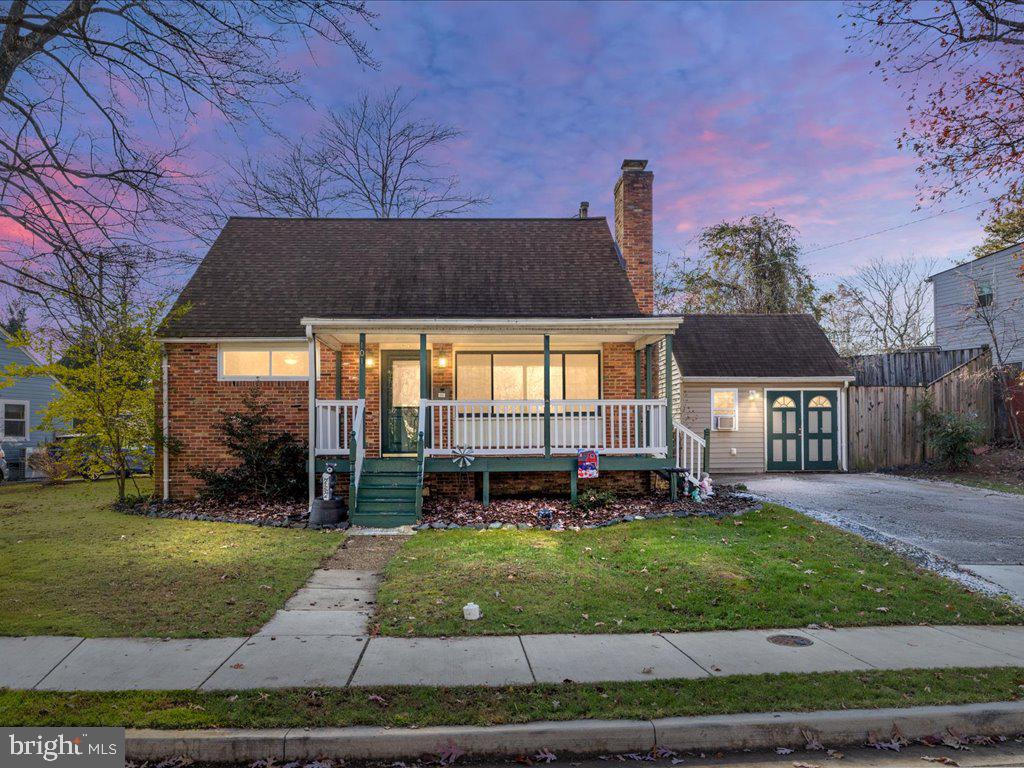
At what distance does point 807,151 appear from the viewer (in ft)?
52.3

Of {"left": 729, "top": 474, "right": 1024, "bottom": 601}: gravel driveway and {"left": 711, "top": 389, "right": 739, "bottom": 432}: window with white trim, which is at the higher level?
{"left": 711, "top": 389, "right": 739, "bottom": 432}: window with white trim

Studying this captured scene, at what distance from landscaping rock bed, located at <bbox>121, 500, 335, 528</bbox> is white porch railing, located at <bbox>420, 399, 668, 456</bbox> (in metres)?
2.68

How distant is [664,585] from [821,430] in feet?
39.9

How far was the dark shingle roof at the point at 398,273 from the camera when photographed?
1338 centimetres

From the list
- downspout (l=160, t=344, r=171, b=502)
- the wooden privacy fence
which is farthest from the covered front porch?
the wooden privacy fence

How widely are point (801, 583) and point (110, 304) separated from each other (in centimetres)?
828

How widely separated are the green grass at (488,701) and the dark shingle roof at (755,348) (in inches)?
492

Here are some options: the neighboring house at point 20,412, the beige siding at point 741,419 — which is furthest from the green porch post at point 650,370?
the neighboring house at point 20,412

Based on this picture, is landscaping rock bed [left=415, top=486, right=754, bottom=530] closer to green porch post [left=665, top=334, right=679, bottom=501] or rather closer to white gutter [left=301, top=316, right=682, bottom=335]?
green porch post [left=665, top=334, right=679, bottom=501]

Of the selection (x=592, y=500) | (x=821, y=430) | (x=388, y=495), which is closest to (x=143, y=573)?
(x=388, y=495)

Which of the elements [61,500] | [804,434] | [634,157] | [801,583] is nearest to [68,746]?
[801,583]

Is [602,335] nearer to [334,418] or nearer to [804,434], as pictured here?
[334,418]

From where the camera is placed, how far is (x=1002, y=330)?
Answer: 20.7m

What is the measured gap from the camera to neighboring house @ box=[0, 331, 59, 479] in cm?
1941
